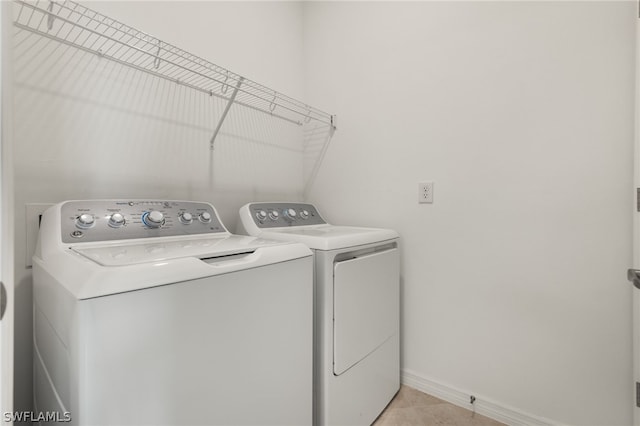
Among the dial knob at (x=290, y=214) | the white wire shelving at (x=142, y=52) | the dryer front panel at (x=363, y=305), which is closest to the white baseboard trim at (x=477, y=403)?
the dryer front panel at (x=363, y=305)

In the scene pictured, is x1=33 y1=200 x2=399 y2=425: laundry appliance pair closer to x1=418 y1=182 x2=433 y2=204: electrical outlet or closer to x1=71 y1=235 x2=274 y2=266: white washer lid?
x1=71 y1=235 x2=274 y2=266: white washer lid

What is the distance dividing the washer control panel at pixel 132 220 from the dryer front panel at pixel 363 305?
60 cm

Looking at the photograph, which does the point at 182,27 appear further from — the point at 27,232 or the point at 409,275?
the point at 409,275

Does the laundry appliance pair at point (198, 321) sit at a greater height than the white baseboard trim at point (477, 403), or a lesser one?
greater

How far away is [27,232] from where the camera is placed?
1.01 meters

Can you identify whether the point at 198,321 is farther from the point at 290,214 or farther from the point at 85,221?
the point at 290,214

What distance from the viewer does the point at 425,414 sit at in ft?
4.57

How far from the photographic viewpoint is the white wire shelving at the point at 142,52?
3.30 ft

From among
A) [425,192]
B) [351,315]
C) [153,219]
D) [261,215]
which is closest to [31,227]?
[153,219]

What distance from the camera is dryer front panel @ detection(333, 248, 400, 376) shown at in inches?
44.7

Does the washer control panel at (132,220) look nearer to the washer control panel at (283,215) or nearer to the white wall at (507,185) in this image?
the washer control panel at (283,215)

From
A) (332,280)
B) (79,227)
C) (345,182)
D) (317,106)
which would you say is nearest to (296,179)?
(345,182)

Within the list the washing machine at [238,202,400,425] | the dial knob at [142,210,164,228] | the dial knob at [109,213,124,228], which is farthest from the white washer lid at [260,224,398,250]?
the dial knob at [109,213,124,228]

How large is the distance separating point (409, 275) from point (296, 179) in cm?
103
